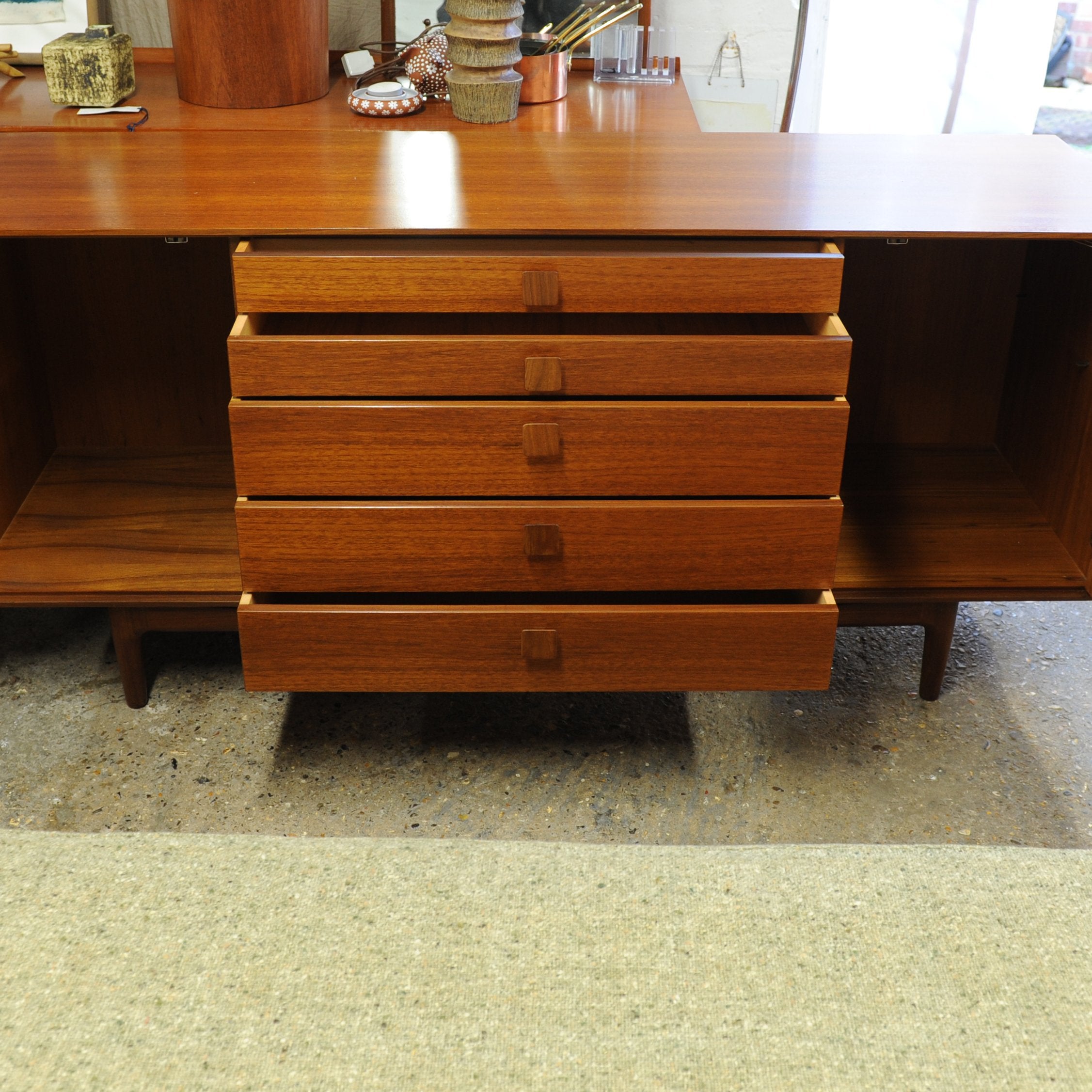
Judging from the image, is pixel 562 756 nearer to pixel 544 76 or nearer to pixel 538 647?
pixel 538 647

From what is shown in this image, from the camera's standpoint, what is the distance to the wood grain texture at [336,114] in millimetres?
1529

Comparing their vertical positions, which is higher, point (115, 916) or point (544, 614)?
point (115, 916)

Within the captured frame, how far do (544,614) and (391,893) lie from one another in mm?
574

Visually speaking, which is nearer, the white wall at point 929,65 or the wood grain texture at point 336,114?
the wood grain texture at point 336,114

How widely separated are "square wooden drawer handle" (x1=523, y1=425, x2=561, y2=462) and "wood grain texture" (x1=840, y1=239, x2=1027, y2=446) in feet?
2.20

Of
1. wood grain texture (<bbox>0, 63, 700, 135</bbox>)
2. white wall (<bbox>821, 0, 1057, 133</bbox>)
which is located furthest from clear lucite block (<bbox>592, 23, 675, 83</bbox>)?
white wall (<bbox>821, 0, 1057, 133</bbox>)

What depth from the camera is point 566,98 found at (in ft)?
5.59

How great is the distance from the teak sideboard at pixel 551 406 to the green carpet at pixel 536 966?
0.51 meters

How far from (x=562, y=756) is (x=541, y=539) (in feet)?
1.33

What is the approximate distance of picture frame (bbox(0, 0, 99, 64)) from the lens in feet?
5.63

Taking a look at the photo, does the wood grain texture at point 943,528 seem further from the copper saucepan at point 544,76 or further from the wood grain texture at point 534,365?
the copper saucepan at point 544,76

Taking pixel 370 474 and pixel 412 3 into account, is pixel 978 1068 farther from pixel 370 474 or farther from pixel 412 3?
pixel 412 3

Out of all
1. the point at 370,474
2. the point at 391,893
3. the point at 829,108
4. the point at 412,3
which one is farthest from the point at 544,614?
the point at 829,108

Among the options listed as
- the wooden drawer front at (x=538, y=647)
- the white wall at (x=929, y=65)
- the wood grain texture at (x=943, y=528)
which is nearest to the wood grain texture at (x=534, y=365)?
the wooden drawer front at (x=538, y=647)
